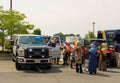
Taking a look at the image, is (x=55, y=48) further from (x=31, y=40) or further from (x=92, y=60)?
(x=92, y=60)

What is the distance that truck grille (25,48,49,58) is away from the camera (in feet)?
62.1

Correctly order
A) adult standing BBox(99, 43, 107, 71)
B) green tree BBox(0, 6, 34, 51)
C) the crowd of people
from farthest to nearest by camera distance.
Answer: green tree BBox(0, 6, 34, 51), adult standing BBox(99, 43, 107, 71), the crowd of people

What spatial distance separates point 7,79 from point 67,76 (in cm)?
290

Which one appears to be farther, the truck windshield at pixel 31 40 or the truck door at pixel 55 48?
the truck door at pixel 55 48

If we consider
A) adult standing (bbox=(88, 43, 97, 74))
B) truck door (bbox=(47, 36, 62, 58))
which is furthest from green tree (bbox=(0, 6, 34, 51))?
adult standing (bbox=(88, 43, 97, 74))

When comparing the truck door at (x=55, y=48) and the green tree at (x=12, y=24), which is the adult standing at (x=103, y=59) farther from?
the green tree at (x=12, y=24)

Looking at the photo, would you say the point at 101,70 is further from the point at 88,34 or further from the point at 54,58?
the point at 88,34

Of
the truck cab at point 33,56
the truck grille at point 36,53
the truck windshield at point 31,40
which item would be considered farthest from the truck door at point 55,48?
the truck grille at point 36,53

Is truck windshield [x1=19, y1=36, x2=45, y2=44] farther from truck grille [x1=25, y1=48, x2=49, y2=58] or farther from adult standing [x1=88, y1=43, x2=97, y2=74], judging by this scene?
adult standing [x1=88, y1=43, x2=97, y2=74]

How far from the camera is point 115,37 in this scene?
23500mm

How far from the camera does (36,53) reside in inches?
750

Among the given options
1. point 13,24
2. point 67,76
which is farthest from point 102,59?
point 13,24

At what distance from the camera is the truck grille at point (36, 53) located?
18922mm

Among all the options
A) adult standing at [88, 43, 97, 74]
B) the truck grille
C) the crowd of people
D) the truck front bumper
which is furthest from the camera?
the truck grille
